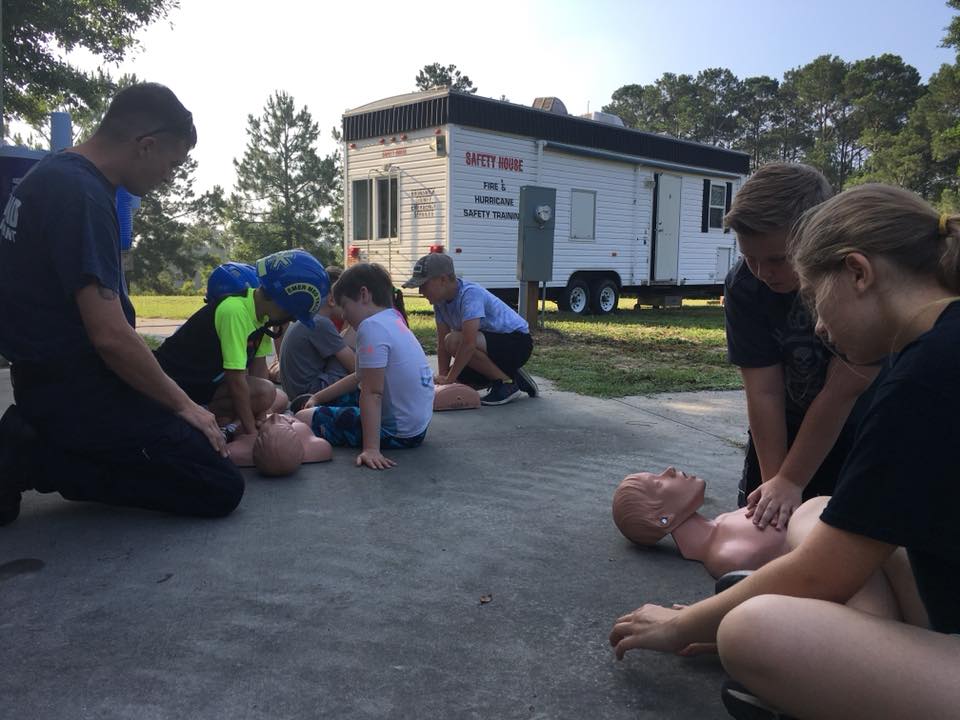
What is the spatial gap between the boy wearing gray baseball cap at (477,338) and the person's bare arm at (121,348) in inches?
107

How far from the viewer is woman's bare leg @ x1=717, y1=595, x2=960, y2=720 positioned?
4.42 feet

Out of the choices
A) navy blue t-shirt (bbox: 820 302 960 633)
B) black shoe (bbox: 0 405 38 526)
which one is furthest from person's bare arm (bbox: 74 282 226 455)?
navy blue t-shirt (bbox: 820 302 960 633)

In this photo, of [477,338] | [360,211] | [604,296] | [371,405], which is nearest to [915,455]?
[371,405]

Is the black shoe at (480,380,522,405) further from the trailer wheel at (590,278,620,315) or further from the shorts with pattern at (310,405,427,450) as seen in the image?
the trailer wheel at (590,278,620,315)

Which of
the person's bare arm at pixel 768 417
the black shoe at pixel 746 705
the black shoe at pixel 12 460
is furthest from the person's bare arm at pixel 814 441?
the black shoe at pixel 12 460

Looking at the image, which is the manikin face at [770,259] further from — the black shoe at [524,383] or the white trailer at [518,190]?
the white trailer at [518,190]

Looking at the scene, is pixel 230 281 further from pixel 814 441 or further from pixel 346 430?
pixel 814 441

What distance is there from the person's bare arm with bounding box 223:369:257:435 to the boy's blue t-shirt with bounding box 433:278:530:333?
77.4 inches

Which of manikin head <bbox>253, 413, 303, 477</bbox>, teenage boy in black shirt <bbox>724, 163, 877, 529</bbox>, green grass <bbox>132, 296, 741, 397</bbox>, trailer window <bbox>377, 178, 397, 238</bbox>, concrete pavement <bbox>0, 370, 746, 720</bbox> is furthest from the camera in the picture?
trailer window <bbox>377, 178, 397, 238</bbox>

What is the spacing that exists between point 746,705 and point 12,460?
8.73 ft

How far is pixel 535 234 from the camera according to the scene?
438 inches

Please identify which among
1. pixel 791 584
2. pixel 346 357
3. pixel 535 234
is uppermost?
pixel 535 234

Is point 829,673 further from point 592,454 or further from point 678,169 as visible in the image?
point 678,169

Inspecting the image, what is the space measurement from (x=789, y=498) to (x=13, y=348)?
9.10ft
